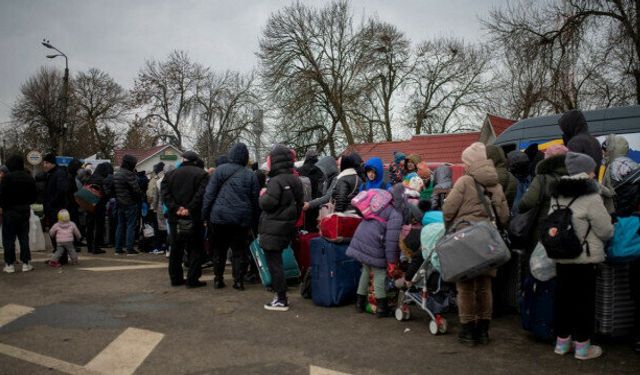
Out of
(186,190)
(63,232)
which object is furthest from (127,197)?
(186,190)

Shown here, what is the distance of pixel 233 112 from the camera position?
4475 cm

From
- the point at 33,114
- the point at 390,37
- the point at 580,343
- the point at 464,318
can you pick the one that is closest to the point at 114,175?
the point at 464,318

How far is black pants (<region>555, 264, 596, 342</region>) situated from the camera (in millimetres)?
4223

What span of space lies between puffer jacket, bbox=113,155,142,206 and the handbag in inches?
313

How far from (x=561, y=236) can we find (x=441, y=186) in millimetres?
3119

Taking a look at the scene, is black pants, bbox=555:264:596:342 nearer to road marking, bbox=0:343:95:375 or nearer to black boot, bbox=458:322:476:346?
black boot, bbox=458:322:476:346

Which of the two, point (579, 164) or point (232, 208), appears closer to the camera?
point (579, 164)

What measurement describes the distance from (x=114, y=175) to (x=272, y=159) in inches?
219

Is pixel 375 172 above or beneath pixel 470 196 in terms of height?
above

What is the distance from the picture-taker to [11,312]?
5.75 m

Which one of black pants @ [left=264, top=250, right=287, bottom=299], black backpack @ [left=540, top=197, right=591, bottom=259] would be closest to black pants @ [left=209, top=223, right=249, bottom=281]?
black pants @ [left=264, top=250, right=287, bottom=299]

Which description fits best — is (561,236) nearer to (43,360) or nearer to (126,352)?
(126,352)

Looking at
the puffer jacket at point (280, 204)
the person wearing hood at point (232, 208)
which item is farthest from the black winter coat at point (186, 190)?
the puffer jacket at point (280, 204)

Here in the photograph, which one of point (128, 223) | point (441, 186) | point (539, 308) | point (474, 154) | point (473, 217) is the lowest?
point (539, 308)
